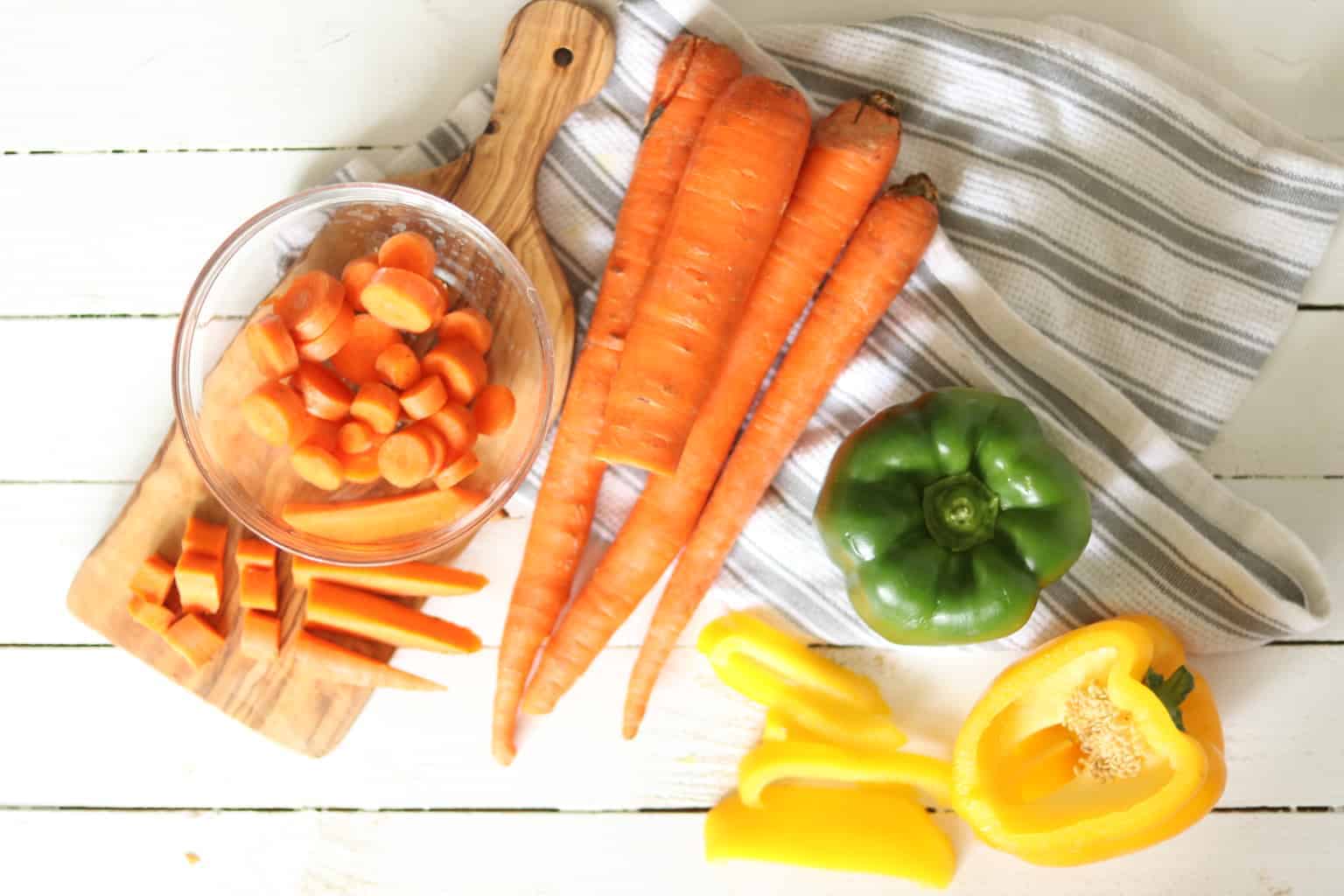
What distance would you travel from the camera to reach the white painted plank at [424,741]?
1.40m

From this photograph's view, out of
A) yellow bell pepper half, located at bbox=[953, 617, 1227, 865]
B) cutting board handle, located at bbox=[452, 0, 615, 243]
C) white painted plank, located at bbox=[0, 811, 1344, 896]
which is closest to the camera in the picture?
yellow bell pepper half, located at bbox=[953, 617, 1227, 865]

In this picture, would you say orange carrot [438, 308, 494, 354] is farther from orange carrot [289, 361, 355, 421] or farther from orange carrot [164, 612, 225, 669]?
orange carrot [164, 612, 225, 669]

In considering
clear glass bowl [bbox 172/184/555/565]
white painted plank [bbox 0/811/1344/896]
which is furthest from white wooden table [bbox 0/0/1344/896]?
clear glass bowl [bbox 172/184/555/565]

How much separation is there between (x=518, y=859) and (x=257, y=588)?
0.50 metres

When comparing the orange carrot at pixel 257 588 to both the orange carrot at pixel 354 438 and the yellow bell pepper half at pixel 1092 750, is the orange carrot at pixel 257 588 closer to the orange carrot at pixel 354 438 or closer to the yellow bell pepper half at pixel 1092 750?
the orange carrot at pixel 354 438

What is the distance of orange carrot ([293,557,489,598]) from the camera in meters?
1.30

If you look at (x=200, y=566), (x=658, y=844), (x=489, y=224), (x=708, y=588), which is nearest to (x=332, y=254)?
(x=489, y=224)

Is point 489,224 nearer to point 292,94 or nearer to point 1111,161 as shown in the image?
point 292,94

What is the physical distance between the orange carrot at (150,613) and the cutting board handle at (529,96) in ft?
2.06

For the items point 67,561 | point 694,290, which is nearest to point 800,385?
point 694,290

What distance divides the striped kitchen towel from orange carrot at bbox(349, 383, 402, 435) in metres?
0.32

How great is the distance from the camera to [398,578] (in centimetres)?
132

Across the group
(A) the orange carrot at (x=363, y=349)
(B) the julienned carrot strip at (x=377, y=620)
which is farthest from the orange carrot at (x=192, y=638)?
(A) the orange carrot at (x=363, y=349)

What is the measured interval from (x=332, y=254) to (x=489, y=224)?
20cm
